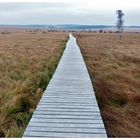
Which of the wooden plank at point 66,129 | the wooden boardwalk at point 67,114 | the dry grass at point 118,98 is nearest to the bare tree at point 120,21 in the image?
the dry grass at point 118,98

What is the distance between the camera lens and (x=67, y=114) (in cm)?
604

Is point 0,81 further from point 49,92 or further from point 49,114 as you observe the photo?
point 49,114

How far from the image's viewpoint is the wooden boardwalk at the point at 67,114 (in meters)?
5.07

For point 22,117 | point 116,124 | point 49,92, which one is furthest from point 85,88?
point 22,117

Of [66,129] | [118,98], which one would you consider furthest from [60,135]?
[118,98]

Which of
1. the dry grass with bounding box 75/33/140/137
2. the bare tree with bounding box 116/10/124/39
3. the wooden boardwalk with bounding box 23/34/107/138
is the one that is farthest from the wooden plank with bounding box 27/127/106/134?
the bare tree with bounding box 116/10/124/39

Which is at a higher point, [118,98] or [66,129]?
[66,129]

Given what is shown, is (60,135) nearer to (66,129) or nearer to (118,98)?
(66,129)

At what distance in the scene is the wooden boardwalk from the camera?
5074 millimetres

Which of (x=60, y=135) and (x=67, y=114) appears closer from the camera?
(x=60, y=135)

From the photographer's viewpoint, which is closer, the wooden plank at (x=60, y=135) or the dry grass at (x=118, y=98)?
the wooden plank at (x=60, y=135)

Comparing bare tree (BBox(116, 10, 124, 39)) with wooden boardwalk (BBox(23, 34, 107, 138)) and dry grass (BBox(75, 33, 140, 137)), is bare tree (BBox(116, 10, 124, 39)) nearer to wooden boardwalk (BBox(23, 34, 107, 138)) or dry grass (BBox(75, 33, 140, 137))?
dry grass (BBox(75, 33, 140, 137))

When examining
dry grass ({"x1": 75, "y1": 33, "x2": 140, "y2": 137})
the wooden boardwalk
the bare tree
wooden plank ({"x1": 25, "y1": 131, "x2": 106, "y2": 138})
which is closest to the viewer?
wooden plank ({"x1": 25, "y1": 131, "x2": 106, "y2": 138})

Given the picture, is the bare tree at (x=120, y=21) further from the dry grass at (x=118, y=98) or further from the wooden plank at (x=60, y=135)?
the wooden plank at (x=60, y=135)
